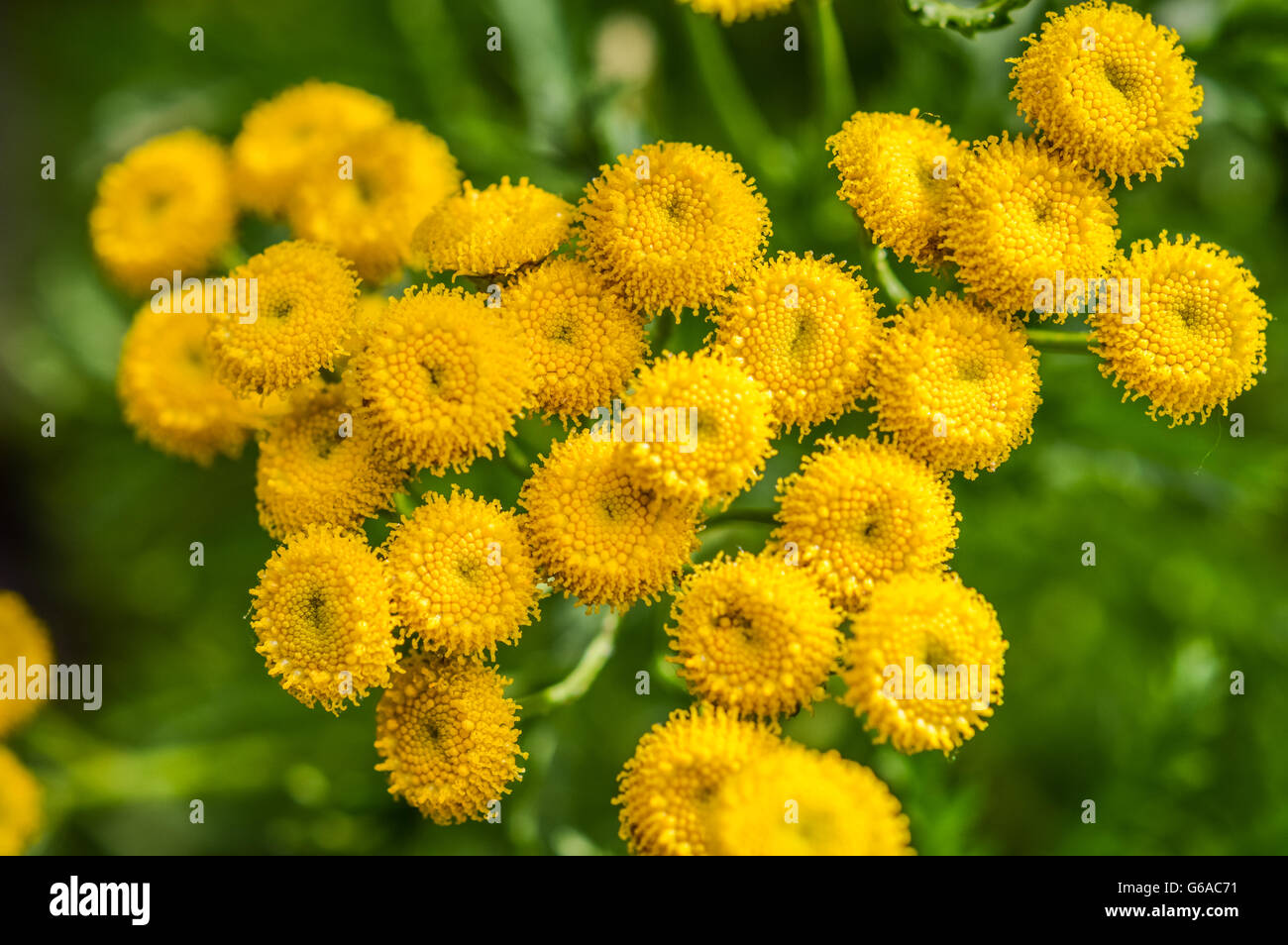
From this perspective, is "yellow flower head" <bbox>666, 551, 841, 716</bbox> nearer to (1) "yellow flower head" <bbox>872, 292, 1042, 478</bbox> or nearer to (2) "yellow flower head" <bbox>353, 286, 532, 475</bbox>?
(1) "yellow flower head" <bbox>872, 292, 1042, 478</bbox>

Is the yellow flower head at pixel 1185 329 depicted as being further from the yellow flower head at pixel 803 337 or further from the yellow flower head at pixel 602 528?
the yellow flower head at pixel 602 528

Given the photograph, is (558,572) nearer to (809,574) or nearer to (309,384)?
(809,574)

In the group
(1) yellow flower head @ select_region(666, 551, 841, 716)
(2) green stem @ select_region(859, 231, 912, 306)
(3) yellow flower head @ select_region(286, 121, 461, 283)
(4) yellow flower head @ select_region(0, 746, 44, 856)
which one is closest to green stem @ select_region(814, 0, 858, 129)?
(2) green stem @ select_region(859, 231, 912, 306)

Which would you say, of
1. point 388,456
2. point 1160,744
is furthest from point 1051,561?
point 388,456

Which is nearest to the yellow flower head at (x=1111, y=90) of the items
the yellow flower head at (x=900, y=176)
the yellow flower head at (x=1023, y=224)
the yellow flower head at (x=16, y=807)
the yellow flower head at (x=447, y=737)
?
the yellow flower head at (x=1023, y=224)

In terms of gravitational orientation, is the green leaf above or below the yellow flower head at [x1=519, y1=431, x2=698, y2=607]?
above

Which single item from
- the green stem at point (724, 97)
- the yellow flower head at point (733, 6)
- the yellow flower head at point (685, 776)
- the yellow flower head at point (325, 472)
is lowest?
the yellow flower head at point (685, 776)
